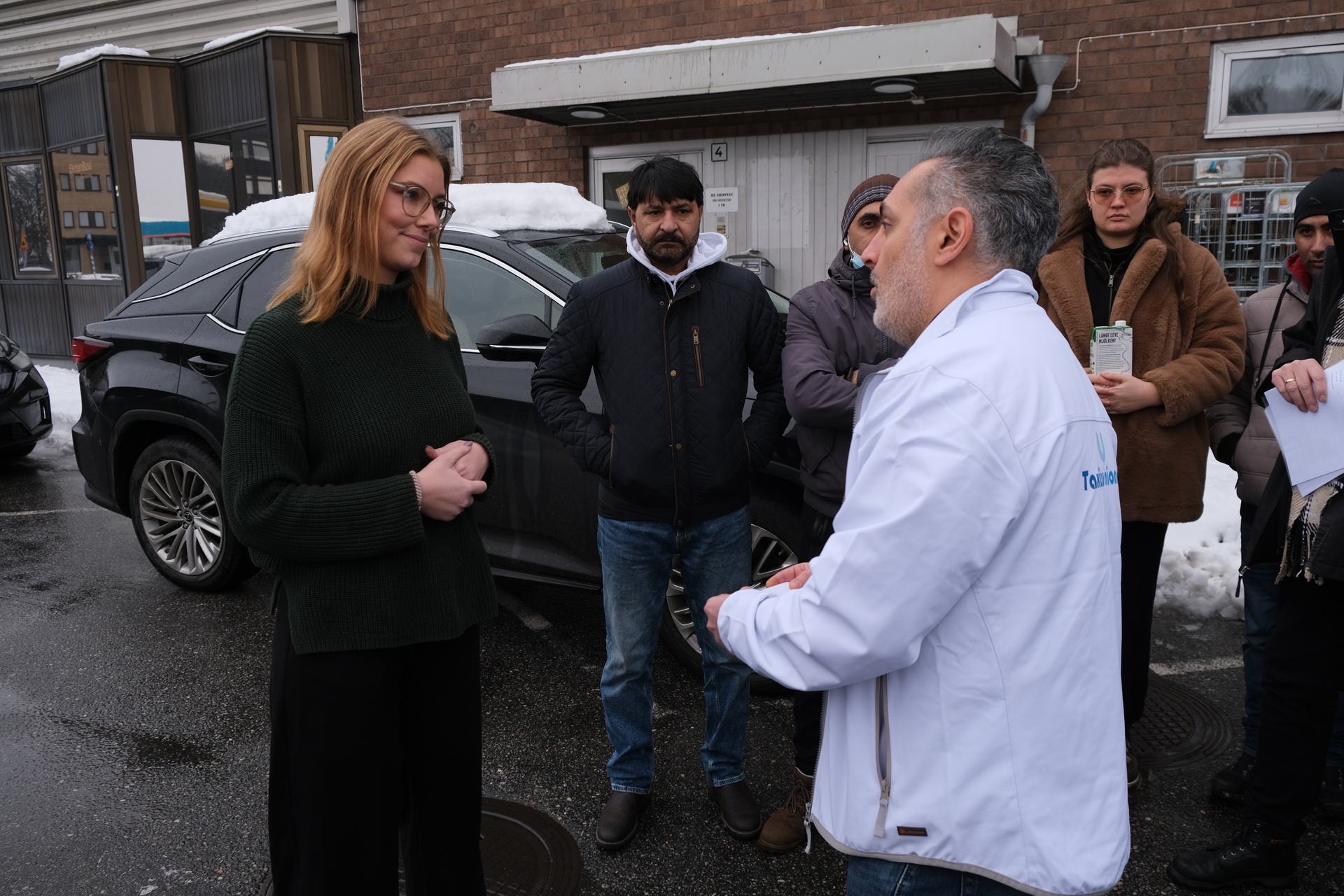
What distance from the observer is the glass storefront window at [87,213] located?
12539 mm

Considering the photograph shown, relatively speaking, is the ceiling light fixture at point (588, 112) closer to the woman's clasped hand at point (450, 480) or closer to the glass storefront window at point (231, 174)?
the glass storefront window at point (231, 174)

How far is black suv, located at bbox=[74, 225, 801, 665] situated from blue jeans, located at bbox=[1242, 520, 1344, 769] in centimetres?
160

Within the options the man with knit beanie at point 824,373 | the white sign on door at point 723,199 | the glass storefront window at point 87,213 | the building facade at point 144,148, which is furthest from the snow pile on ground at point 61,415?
Result: the man with knit beanie at point 824,373

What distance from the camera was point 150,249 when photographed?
41.3 feet

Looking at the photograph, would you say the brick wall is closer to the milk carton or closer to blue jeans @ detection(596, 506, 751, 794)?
the milk carton

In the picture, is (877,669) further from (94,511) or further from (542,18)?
(542,18)

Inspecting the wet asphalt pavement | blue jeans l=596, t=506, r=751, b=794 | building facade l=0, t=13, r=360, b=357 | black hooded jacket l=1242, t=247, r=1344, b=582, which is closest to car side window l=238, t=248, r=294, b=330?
the wet asphalt pavement

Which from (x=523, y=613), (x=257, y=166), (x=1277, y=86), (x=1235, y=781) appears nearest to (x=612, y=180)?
(x=257, y=166)

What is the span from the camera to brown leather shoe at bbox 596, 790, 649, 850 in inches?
120

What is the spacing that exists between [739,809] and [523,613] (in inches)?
86.4

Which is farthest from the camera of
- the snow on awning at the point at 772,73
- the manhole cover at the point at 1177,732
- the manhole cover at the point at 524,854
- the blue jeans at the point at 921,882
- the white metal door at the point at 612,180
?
the white metal door at the point at 612,180

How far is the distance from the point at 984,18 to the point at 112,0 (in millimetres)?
11717

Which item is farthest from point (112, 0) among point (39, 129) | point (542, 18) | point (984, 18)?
point (984, 18)

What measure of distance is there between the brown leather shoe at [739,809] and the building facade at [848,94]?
5.33 m
